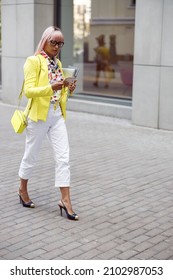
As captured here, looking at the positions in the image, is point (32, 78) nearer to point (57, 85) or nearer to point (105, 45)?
point (57, 85)

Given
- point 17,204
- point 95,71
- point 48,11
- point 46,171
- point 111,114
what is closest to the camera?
point 17,204

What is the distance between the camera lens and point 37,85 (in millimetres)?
5305

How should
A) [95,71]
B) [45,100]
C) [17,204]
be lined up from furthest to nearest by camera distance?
[95,71] < [17,204] < [45,100]

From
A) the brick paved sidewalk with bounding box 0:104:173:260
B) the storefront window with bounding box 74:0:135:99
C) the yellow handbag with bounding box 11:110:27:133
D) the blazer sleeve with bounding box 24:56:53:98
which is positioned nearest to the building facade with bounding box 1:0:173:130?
the storefront window with bounding box 74:0:135:99

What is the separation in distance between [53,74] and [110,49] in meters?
8.13

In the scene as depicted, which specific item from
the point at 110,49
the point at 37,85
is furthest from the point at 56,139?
the point at 110,49

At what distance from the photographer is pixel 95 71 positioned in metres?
13.9

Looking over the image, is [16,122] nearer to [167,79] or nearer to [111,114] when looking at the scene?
[167,79]

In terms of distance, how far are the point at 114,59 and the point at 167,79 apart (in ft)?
10.9

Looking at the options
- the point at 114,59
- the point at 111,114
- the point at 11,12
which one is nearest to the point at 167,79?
the point at 111,114

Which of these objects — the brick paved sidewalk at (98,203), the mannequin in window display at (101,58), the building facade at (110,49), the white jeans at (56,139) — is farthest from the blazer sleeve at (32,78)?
the mannequin in window display at (101,58)

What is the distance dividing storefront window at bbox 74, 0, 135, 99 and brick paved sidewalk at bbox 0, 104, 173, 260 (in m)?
3.55

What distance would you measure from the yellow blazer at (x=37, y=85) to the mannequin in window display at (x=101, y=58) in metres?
8.23

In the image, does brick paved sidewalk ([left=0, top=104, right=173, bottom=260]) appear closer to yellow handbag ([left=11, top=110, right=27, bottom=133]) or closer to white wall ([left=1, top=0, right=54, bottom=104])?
yellow handbag ([left=11, top=110, right=27, bottom=133])
